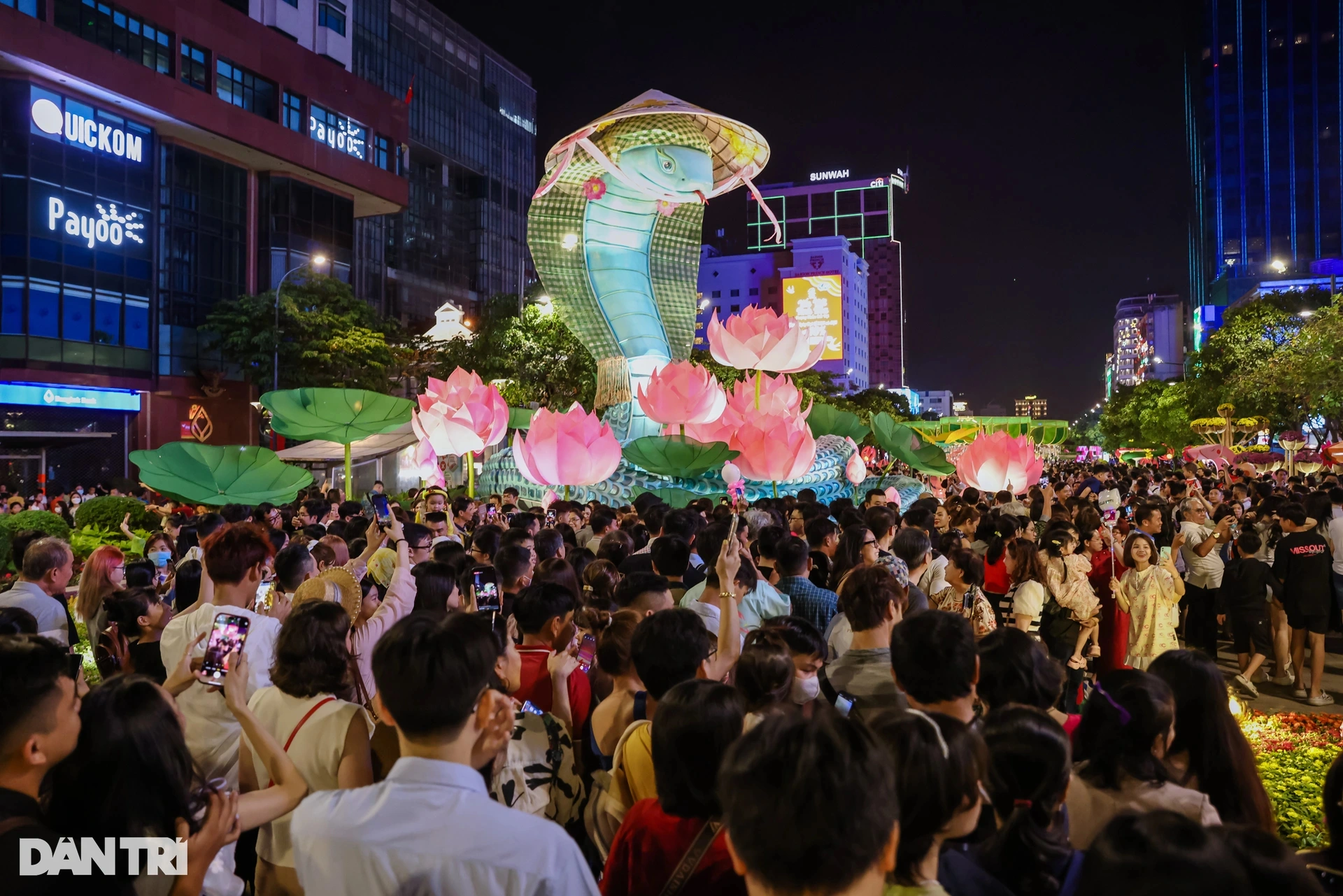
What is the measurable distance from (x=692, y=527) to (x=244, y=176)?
26.4m

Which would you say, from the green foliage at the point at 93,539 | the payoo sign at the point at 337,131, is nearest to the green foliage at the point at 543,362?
the payoo sign at the point at 337,131

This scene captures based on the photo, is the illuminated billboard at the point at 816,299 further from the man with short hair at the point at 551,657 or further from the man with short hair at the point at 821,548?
the man with short hair at the point at 551,657

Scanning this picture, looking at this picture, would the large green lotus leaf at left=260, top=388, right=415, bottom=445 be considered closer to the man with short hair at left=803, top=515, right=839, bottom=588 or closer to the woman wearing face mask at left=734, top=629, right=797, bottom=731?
the man with short hair at left=803, top=515, right=839, bottom=588

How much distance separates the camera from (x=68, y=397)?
22.0 metres

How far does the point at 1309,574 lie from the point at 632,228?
Result: 33.9ft

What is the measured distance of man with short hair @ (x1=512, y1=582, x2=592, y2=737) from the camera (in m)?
2.94

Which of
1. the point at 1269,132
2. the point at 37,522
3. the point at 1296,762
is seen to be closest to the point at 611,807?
the point at 1296,762

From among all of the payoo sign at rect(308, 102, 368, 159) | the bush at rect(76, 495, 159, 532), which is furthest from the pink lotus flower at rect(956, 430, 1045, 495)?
the payoo sign at rect(308, 102, 368, 159)

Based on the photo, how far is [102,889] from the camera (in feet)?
5.42

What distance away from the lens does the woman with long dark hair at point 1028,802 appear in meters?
1.82

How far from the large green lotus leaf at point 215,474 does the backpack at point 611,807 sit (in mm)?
6273

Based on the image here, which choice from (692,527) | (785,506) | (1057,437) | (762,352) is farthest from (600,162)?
(1057,437)

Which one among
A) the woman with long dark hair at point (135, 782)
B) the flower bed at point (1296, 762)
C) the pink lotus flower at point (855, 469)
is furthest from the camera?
the pink lotus flower at point (855, 469)

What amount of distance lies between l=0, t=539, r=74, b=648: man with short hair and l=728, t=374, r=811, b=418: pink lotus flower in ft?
27.0
